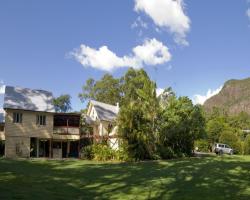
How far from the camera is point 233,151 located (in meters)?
54.0

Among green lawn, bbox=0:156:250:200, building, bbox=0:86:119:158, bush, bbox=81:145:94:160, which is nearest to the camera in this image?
green lawn, bbox=0:156:250:200

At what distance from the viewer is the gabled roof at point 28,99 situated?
41656 millimetres

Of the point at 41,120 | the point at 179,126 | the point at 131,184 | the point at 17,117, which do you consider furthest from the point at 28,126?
the point at 131,184

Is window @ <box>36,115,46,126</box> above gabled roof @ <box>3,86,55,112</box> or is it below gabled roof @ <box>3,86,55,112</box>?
below

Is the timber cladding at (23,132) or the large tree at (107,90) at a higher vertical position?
the large tree at (107,90)

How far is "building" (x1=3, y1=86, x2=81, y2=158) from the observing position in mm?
40875

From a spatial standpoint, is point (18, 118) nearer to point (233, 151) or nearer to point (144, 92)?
point (144, 92)

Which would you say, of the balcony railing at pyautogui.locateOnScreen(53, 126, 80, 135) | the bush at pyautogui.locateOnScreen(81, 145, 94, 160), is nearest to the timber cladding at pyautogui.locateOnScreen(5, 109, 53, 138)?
the balcony railing at pyautogui.locateOnScreen(53, 126, 80, 135)

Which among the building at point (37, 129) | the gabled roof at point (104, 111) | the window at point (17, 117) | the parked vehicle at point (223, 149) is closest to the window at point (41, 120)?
the building at point (37, 129)

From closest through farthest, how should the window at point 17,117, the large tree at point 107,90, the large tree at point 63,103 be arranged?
the window at point 17,117, the large tree at point 107,90, the large tree at point 63,103

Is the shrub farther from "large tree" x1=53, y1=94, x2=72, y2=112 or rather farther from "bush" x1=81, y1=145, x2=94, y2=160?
"large tree" x1=53, y1=94, x2=72, y2=112

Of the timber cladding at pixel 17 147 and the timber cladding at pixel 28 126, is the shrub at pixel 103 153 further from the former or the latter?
the timber cladding at pixel 17 147

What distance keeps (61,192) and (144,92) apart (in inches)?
887

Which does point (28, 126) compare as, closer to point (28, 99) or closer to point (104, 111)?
point (28, 99)
